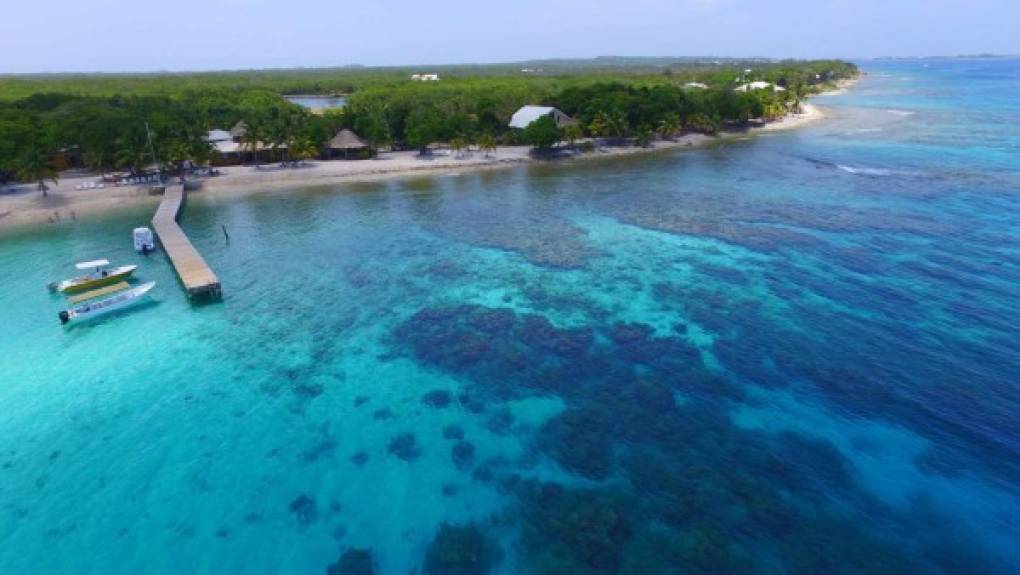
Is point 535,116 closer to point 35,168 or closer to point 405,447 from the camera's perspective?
point 35,168

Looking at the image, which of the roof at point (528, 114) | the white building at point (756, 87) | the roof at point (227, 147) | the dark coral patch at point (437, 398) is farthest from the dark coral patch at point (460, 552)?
the white building at point (756, 87)

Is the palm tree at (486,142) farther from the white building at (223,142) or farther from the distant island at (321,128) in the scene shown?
the white building at (223,142)

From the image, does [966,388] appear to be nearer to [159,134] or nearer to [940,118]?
[159,134]

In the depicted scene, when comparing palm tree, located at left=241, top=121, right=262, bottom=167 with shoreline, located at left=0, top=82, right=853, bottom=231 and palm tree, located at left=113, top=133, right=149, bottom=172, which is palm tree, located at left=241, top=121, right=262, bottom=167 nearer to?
shoreline, located at left=0, top=82, right=853, bottom=231

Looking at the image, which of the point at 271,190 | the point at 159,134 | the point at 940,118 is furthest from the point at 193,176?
the point at 940,118

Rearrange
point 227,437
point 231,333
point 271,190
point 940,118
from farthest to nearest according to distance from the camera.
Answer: point 940,118 → point 271,190 → point 231,333 → point 227,437

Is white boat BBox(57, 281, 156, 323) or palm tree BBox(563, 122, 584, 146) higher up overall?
palm tree BBox(563, 122, 584, 146)

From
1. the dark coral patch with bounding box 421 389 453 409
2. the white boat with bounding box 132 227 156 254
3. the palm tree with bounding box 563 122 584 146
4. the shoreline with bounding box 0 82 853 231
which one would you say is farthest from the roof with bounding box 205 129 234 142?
the dark coral patch with bounding box 421 389 453 409
